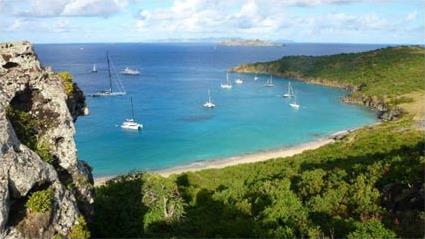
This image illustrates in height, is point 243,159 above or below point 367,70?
below

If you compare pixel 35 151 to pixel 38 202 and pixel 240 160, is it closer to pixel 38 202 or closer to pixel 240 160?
pixel 38 202

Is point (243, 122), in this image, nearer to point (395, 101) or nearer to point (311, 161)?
point (395, 101)

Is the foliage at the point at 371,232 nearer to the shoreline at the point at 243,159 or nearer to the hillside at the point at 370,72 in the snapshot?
the shoreline at the point at 243,159

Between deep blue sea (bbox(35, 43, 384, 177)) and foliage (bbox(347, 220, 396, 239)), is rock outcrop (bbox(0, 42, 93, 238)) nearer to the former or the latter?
foliage (bbox(347, 220, 396, 239))

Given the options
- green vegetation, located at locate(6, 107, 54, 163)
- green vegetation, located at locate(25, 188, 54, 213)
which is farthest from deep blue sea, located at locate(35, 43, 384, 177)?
green vegetation, located at locate(25, 188, 54, 213)

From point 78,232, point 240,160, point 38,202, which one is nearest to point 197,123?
point 240,160

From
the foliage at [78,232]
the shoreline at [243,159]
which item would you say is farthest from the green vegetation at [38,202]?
the shoreline at [243,159]
